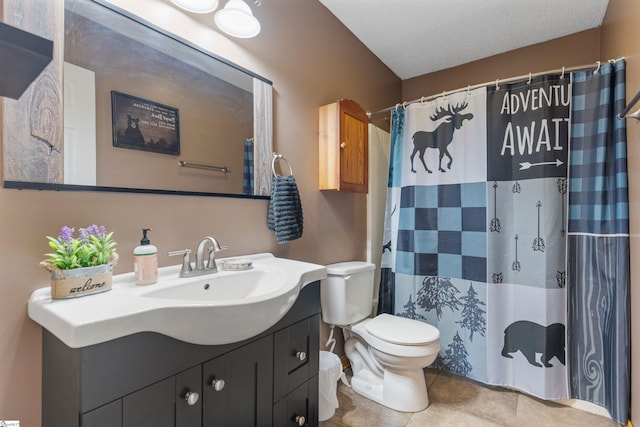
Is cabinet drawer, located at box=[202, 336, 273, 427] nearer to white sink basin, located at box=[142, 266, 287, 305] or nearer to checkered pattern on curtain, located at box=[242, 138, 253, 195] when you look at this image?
white sink basin, located at box=[142, 266, 287, 305]

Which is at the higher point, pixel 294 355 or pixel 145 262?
pixel 145 262

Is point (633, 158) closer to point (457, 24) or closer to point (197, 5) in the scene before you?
point (457, 24)

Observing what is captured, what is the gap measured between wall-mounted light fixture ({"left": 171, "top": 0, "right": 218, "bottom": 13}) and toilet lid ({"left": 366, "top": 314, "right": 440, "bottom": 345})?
1774 millimetres

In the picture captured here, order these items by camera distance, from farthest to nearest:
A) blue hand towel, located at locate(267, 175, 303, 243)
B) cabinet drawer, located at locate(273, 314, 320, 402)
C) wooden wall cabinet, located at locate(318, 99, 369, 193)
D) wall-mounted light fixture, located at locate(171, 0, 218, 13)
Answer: wooden wall cabinet, located at locate(318, 99, 369, 193)
blue hand towel, located at locate(267, 175, 303, 243)
wall-mounted light fixture, located at locate(171, 0, 218, 13)
cabinet drawer, located at locate(273, 314, 320, 402)

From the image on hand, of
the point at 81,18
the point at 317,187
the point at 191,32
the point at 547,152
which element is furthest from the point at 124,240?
the point at 547,152

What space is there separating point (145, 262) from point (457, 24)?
240 cm

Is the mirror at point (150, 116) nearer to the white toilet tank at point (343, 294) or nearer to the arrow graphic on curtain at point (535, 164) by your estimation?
the white toilet tank at point (343, 294)

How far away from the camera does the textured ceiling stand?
76.0 inches

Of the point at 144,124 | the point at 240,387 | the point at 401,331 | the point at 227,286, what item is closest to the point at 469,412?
the point at 401,331

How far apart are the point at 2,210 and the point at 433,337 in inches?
73.1

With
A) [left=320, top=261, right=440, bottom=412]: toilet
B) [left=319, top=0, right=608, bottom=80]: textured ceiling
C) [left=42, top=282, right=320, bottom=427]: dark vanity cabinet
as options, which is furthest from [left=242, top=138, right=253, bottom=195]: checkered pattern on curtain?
[left=319, top=0, right=608, bottom=80]: textured ceiling

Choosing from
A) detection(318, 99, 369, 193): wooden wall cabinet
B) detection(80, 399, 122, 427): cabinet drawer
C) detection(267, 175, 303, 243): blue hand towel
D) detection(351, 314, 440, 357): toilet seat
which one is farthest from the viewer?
detection(318, 99, 369, 193): wooden wall cabinet

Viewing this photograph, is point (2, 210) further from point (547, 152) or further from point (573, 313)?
point (573, 313)

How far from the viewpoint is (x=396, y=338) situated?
1.66m
